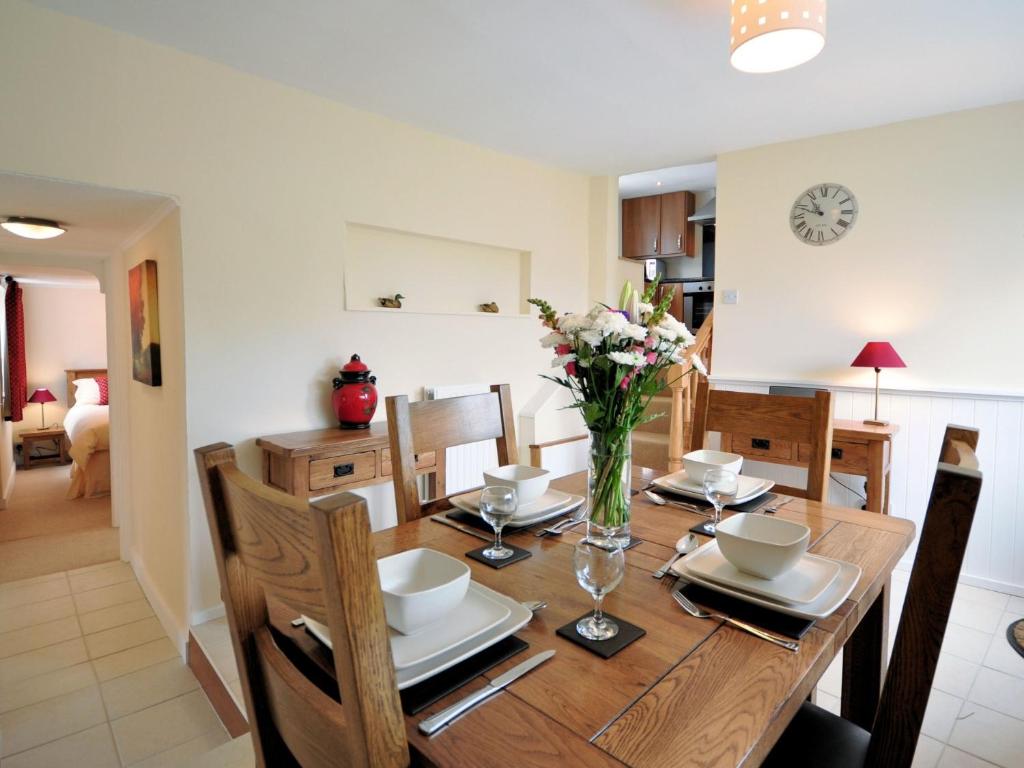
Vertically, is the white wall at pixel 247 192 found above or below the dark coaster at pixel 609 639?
above

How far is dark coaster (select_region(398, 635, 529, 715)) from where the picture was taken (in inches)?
29.5

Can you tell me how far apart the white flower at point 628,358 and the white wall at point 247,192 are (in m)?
2.02

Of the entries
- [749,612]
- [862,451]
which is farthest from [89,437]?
[862,451]

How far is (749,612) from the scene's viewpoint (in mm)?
1005

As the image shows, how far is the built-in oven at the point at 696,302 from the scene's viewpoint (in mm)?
6141

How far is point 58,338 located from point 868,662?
778 centimetres

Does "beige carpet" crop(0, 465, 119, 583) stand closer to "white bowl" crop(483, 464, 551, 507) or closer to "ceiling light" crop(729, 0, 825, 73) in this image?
"white bowl" crop(483, 464, 551, 507)

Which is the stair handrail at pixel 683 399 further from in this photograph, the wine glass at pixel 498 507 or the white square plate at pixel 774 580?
the wine glass at pixel 498 507

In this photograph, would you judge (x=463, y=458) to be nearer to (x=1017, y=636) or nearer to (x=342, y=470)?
(x=342, y=470)

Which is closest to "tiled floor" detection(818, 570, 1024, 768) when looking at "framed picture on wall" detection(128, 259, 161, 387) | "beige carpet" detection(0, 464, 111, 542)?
"framed picture on wall" detection(128, 259, 161, 387)

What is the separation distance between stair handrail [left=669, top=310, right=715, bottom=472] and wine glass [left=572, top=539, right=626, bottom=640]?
105 inches

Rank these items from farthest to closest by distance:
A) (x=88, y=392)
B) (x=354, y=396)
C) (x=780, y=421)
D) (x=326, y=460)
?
(x=88, y=392), (x=354, y=396), (x=326, y=460), (x=780, y=421)

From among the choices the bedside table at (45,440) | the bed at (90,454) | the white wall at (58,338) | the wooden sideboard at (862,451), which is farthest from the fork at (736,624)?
the white wall at (58,338)

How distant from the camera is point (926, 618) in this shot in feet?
2.46
